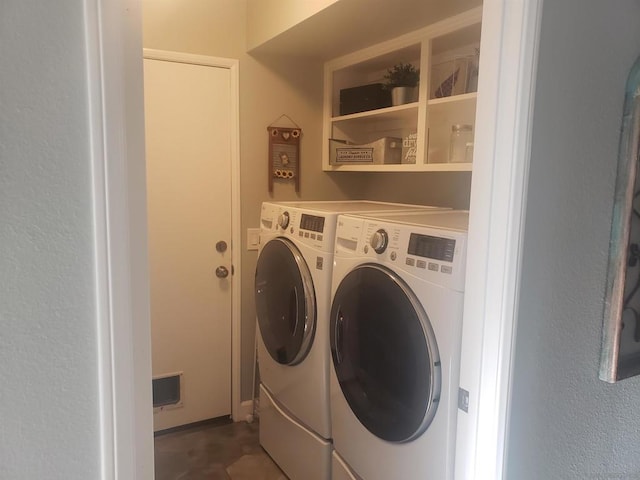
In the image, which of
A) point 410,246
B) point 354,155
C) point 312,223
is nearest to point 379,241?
point 410,246

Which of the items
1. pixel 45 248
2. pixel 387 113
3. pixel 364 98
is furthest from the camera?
pixel 364 98

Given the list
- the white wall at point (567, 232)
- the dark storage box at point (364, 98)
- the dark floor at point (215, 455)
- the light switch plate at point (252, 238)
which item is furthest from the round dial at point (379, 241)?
the dark floor at point (215, 455)

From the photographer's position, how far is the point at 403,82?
236 cm

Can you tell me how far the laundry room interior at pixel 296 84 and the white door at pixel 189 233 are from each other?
0.07 m

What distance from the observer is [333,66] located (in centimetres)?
275

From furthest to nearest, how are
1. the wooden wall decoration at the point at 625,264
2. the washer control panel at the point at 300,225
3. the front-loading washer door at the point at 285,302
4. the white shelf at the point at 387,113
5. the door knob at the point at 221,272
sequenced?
the door knob at the point at 221,272, the white shelf at the point at 387,113, the front-loading washer door at the point at 285,302, the washer control panel at the point at 300,225, the wooden wall decoration at the point at 625,264

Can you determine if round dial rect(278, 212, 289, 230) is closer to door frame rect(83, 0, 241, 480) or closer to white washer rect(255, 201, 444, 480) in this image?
white washer rect(255, 201, 444, 480)

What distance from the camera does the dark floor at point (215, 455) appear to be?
7.76 ft

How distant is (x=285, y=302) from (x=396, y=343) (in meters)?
0.72

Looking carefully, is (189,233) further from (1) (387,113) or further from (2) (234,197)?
(1) (387,113)

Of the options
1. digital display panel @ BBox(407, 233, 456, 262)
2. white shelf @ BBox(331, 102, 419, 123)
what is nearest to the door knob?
white shelf @ BBox(331, 102, 419, 123)

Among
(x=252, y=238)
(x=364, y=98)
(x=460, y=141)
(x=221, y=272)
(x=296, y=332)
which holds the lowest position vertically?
(x=296, y=332)

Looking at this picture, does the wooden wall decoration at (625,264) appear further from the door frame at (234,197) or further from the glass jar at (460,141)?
the door frame at (234,197)

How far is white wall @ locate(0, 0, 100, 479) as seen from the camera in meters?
0.69
